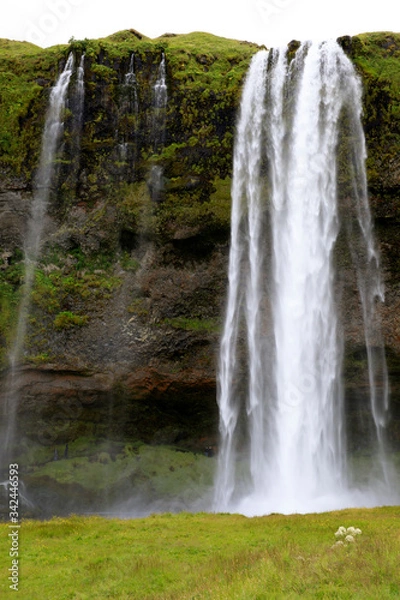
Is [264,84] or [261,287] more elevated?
[264,84]

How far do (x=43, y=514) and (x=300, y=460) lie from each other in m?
13.7

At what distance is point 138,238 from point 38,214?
652 cm

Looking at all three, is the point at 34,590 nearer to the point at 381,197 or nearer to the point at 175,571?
the point at 175,571

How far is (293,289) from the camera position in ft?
96.0

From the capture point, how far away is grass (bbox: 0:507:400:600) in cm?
954

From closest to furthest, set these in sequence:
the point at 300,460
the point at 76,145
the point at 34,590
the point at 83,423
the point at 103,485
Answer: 1. the point at 34,590
2. the point at 300,460
3. the point at 103,485
4. the point at 83,423
5. the point at 76,145

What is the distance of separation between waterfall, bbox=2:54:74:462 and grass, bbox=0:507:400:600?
1023 cm

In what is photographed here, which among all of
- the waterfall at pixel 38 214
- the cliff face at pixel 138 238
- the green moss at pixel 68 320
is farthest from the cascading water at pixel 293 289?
the waterfall at pixel 38 214

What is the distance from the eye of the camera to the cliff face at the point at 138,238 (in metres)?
29.7

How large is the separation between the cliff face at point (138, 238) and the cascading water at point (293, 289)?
908 mm

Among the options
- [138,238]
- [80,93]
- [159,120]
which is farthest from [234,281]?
[80,93]

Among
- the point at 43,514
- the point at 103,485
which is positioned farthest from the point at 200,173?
the point at 43,514

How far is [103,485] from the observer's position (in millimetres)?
28562

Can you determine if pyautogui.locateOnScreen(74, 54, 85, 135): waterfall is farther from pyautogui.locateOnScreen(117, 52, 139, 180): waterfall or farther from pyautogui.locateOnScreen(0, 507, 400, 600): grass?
pyautogui.locateOnScreen(0, 507, 400, 600): grass
